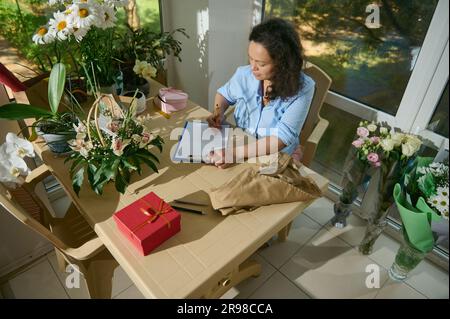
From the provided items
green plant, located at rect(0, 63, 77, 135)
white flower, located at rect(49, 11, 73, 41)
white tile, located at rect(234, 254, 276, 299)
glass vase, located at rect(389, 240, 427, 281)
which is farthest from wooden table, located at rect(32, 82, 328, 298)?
glass vase, located at rect(389, 240, 427, 281)

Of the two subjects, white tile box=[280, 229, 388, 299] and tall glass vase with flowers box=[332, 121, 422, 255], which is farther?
white tile box=[280, 229, 388, 299]

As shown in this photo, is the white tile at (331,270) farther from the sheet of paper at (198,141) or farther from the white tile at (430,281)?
the sheet of paper at (198,141)

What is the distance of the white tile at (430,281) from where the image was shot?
1639 millimetres

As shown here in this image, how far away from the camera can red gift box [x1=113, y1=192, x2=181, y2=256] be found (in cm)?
92

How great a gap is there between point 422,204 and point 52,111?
1.55 metres

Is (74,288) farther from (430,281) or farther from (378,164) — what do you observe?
(430,281)

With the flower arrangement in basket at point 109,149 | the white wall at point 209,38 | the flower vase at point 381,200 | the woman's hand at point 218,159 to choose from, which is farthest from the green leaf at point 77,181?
the flower vase at point 381,200

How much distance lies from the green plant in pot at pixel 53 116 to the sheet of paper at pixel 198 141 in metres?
0.42

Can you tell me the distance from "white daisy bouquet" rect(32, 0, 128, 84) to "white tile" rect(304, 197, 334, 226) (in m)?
1.49

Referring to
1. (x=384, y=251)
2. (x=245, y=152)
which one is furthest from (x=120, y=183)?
(x=384, y=251)

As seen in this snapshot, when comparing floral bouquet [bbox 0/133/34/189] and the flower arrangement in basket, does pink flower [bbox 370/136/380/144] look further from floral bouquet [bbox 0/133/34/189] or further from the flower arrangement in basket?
floral bouquet [bbox 0/133/34/189]

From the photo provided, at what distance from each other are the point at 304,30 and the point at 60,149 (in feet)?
4.84

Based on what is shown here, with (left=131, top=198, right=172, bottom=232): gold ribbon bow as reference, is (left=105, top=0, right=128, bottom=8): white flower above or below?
above

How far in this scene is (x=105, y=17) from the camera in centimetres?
120
